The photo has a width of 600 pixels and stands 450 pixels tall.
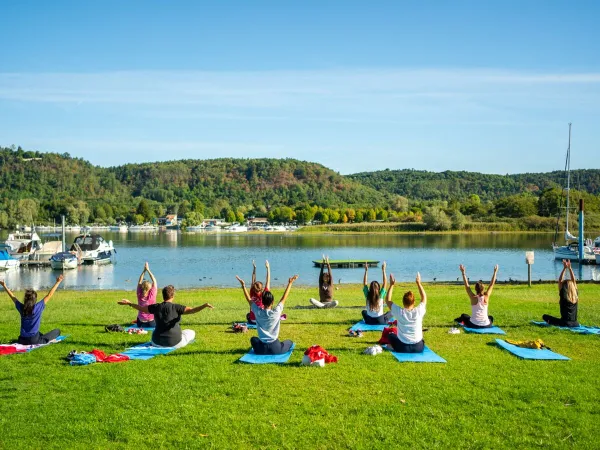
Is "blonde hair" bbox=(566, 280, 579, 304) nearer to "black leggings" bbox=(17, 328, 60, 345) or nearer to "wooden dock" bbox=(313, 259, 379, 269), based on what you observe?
"black leggings" bbox=(17, 328, 60, 345)

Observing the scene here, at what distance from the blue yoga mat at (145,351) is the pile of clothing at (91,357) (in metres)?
0.30

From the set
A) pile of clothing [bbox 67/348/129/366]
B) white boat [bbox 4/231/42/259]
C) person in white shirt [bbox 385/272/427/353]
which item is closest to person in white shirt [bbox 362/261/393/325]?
person in white shirt [bbox 385/272/427/353]

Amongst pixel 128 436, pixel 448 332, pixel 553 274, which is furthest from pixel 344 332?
pixel 553 274

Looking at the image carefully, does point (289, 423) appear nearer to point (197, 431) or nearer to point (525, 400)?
point (197, 431)

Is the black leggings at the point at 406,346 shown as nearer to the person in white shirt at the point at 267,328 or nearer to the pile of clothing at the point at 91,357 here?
the person in white shirt at the point at 267,328

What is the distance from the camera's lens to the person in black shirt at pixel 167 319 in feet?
36.0

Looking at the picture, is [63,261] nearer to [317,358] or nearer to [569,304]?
[317,358]

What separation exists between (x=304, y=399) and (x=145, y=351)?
4441 millimetres

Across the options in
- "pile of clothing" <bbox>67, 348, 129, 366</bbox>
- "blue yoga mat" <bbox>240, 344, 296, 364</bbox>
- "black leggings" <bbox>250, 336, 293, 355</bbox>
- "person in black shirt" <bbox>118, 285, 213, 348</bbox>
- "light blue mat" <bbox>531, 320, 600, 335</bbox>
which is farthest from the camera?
"light blue mat" <bbox>531, 320, 600, 335</bbox>

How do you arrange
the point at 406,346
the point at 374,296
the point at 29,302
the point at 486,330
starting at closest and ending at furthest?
the point at 406,346, the point at 29,302, the point at 486,330, the point at 374,296

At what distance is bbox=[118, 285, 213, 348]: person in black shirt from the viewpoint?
11.0 meters

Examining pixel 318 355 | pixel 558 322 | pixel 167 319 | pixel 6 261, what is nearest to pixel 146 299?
pixel 167 319

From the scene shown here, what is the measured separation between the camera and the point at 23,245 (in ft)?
217

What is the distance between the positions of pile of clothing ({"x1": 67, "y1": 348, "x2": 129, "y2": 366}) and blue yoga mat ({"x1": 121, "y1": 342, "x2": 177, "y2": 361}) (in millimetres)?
298
